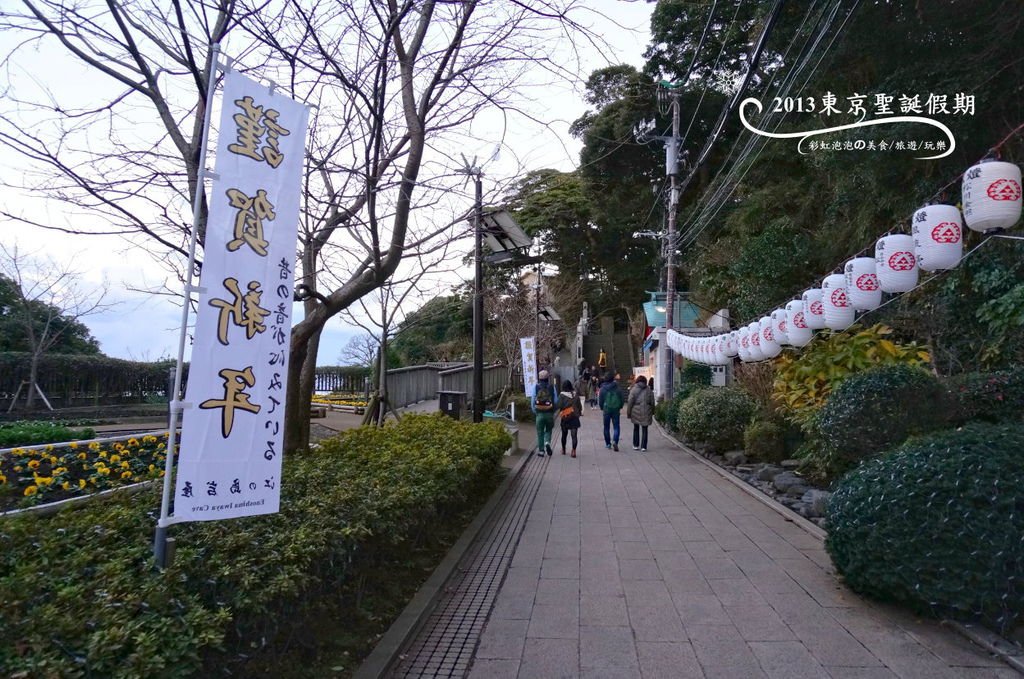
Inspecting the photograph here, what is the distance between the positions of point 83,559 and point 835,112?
1312 cm

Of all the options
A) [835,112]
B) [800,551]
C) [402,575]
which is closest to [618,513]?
[800,551]

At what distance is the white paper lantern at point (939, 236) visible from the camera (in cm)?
630

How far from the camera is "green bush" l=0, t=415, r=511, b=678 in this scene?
2.29 meters

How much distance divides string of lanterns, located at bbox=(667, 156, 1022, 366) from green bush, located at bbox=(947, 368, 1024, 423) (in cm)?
130

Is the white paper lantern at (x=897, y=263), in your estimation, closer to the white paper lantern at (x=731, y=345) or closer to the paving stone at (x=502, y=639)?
the paving stone at (x=502, y=639)

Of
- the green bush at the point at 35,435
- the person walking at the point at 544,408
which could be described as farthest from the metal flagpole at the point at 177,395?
the person walking at the point at 544,408

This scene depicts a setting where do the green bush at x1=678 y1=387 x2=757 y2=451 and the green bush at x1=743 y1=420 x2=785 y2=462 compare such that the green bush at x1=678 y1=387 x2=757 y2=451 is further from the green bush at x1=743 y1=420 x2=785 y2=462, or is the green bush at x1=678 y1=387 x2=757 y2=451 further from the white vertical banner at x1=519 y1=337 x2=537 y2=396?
the white vertical banner at x1=519 y1=337 x2=537 y2=396

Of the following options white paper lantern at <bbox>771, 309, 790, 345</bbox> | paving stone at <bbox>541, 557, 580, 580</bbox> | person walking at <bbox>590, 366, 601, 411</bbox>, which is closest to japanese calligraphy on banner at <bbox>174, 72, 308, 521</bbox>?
paving stone at <bbox>541, 557, 580, 580</bbox>

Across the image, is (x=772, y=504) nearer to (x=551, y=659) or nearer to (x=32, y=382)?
(x=551, y=659)

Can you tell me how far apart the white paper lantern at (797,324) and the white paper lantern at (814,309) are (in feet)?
0.38

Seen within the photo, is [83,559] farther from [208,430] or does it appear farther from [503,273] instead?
[503,273]

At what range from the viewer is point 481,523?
7.36 meters

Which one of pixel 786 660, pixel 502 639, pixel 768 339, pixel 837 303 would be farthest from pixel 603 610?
pixel 768 339

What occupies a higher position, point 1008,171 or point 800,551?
point 1008,171
